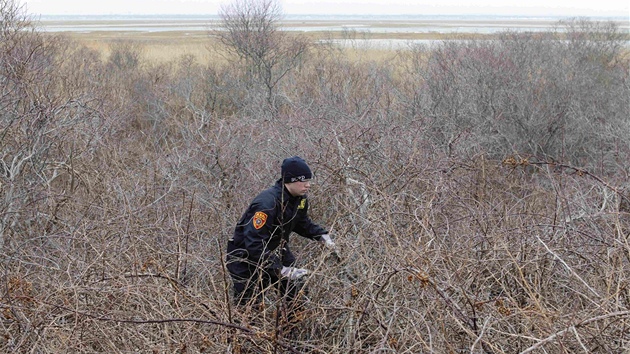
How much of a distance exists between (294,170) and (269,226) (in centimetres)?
42

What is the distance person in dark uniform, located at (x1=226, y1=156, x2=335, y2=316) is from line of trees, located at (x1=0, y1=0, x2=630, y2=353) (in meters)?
0.24

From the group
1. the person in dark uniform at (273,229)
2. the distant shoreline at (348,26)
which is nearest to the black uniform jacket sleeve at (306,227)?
the person in dark uniform at (273,229)

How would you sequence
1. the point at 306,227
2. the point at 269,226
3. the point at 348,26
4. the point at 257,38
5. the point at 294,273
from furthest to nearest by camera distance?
the point at 348,26 → the point at 257,38 → the point at 306,227 → the point at 269,226 → the point at 294,273

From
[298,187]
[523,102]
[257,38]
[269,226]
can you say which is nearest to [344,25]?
[257,38]

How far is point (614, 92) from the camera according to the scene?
13.6m

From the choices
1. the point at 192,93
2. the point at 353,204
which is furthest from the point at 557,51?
the point at 353,204

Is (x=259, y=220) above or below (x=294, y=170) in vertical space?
below

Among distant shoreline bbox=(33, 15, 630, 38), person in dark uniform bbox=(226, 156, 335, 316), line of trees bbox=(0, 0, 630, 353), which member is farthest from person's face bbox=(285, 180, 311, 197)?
distant shoreline bbox=(33, 15, 630, 38)

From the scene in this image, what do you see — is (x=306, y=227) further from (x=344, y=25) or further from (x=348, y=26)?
(x=344, y=25)

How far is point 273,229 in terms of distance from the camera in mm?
4254

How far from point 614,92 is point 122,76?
12.9m

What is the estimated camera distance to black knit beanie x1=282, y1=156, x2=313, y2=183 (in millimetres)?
4125

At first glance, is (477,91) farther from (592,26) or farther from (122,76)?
(122,76)

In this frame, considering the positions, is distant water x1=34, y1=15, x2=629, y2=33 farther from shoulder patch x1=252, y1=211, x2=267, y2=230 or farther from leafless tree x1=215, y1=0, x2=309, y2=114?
shoulder patch x1=252, y1=211, x2=267, y2=230
